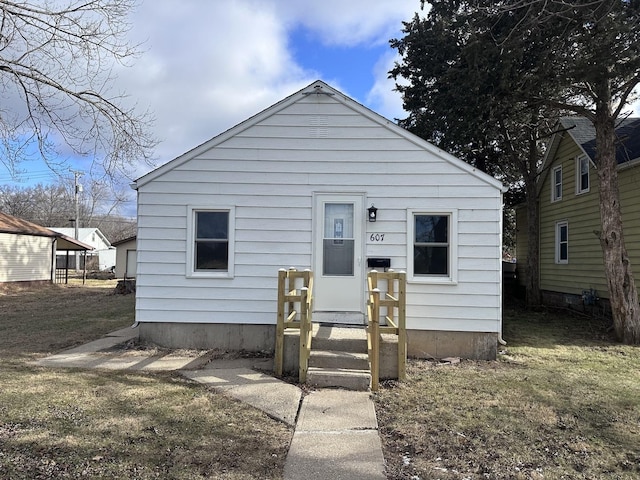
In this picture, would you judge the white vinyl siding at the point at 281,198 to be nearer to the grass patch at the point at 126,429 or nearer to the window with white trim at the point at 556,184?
the grass patch at the point at 126,429

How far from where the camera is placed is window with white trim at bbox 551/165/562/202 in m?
15.0

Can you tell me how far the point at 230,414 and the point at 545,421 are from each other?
314 cm

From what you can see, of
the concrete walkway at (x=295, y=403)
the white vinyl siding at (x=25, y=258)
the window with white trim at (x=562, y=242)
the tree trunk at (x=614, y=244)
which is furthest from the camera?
the white vinyl siding at (x=25, y=258)

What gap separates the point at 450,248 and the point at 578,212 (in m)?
8.48

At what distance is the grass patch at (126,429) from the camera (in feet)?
10.9

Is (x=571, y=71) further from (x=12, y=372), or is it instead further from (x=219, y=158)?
(x=12, y=372)

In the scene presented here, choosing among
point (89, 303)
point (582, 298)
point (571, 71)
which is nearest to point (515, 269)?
point (582, 298)

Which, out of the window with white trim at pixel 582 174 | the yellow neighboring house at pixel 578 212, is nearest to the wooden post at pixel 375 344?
the yellow neighboring house at pixel 578 212

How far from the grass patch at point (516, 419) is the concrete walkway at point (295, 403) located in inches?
8.8

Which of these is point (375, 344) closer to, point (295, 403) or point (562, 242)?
point (295, 403)

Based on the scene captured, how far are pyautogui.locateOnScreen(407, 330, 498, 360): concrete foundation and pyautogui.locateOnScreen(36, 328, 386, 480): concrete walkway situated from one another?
228 centimetres

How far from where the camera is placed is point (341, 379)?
5.48m

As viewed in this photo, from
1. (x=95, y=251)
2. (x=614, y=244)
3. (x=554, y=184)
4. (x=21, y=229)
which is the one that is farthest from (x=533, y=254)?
(x=95, y=251)

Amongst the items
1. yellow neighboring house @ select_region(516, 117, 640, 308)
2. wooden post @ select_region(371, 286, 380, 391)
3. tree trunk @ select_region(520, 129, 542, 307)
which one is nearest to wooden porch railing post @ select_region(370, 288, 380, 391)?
wooden post @ select_region(371, 286, 380, 391)
